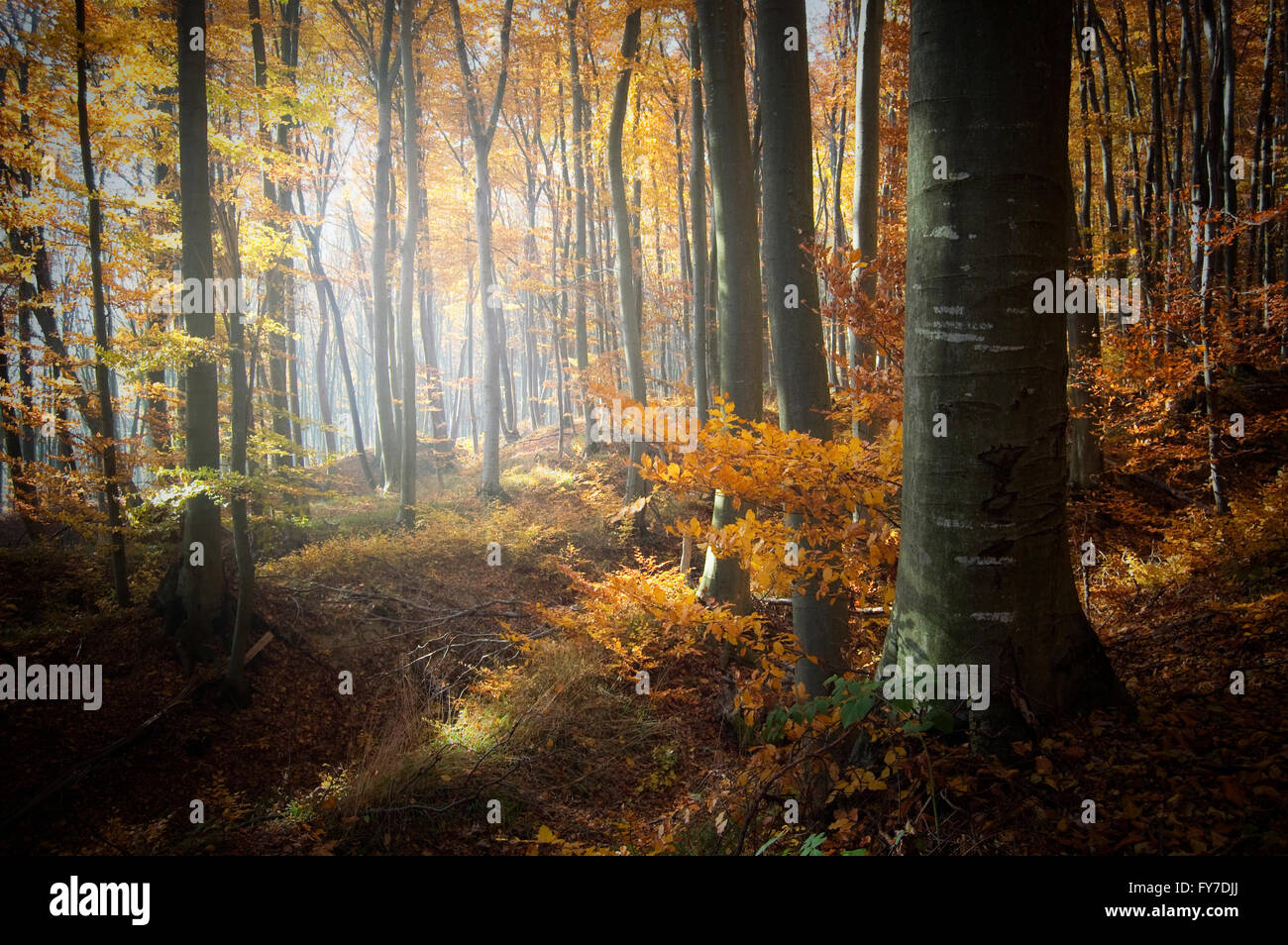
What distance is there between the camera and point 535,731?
197 inches

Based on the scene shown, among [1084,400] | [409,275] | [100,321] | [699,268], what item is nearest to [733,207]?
[699,268]

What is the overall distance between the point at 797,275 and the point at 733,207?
1.89 m

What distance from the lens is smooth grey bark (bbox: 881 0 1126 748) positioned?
2.13m

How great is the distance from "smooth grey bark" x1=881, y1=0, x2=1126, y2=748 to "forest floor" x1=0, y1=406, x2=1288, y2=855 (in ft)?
1.20

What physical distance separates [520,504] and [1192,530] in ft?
37.4

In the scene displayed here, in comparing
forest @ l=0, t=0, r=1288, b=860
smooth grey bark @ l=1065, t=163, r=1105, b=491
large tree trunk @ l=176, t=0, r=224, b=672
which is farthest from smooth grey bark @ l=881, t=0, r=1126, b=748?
smooth grey bark @ l=1065, t=163, r=1105, b=491

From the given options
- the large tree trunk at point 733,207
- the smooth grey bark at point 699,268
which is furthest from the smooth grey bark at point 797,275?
the smooth grey bark at point 699,268

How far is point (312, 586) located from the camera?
26.8ft

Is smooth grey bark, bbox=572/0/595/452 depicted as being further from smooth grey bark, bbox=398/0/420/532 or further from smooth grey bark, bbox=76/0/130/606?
smooth grey bark, bbox=76/0/130/606

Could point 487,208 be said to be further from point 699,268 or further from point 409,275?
point 699,268

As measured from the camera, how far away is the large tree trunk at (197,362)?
639 centimetres

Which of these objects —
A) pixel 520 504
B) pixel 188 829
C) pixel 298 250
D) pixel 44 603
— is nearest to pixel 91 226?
pixel 298 250

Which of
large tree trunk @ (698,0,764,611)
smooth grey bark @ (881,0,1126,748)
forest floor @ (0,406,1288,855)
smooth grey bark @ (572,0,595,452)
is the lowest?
forest floor @ (0,406,1288,855)
